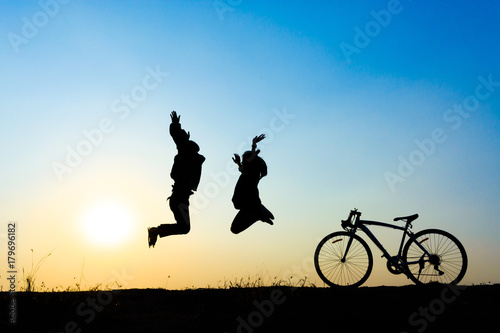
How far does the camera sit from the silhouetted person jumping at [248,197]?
8.54 meters

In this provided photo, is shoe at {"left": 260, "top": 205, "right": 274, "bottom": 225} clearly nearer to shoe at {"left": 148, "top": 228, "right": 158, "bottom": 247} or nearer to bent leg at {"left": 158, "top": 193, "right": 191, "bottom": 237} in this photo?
bent leg at {"left": 158, "top": 193, "right": 191, "bottom": 237}

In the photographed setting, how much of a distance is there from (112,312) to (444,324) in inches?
184

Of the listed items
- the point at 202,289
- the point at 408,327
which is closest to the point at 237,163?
the point at 202,289

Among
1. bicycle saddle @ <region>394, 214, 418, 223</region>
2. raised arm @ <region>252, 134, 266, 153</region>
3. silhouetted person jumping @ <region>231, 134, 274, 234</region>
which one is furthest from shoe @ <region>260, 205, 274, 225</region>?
bicycle saddle @ <region>394, 214, 418, 223</region>

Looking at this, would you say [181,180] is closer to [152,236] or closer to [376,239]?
[152,236]

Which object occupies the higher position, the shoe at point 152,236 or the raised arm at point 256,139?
the raised arm at point 256,139

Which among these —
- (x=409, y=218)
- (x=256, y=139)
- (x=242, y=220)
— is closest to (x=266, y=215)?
(x=242, y=220)

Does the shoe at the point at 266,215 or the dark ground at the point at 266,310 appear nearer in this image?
the dark ground at the point at 266,310

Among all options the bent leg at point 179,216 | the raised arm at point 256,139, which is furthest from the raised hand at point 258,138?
the bent leg at point 179,216

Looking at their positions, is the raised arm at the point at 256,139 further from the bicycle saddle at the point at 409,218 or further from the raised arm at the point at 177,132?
the bicycle saddle at the point at 409,218

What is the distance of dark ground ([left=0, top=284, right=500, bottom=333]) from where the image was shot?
602cm

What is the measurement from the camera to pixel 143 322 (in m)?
6.21

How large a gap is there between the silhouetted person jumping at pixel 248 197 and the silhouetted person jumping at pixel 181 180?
0.83 m

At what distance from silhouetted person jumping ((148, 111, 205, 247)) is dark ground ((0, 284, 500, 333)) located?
145 centimetres
